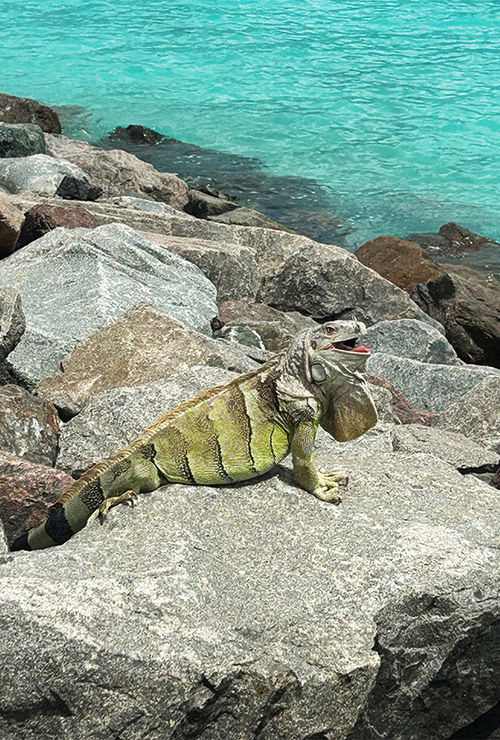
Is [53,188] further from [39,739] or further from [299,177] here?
[39,739]

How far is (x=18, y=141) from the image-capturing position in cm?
1430

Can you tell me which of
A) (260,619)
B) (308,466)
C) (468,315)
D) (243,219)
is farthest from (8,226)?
(243,219)

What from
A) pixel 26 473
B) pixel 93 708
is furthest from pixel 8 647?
pixel 26 473

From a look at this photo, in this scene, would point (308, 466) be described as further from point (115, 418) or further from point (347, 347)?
point (115, 418)

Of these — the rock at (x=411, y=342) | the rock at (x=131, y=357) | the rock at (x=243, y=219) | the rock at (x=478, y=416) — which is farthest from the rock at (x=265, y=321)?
the rock at (x=243, y=219)

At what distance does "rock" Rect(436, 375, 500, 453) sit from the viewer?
6.56 metres

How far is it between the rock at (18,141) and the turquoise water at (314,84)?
5273mm

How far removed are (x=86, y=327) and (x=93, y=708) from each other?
3.50 meters

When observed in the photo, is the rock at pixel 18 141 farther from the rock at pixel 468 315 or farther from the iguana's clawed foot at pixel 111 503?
the iguana's clawed foot at pixel 111 503

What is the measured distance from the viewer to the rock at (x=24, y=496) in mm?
4148

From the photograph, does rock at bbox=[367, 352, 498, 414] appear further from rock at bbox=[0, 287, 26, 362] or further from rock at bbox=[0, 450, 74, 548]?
rock at bbox=[0, 450, 74, 548]

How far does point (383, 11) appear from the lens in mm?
32312

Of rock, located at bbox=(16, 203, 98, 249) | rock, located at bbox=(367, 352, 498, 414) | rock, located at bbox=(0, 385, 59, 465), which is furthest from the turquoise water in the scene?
rock, located at bbox=(0, 385, 59, 465)

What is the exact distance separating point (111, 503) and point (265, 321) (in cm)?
466
